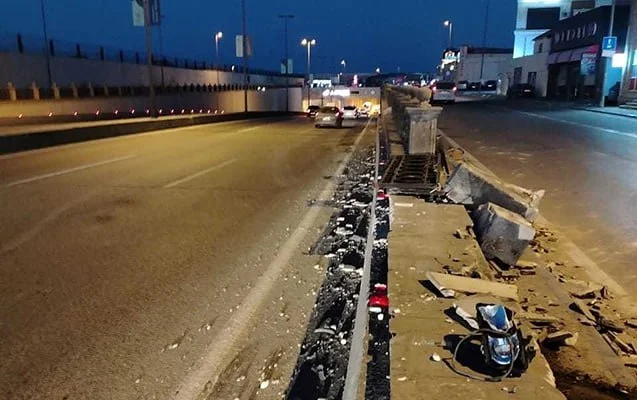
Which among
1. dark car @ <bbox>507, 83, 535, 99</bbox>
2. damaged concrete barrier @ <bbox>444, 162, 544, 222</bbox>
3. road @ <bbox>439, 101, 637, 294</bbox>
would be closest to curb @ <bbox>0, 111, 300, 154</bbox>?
damaged concrete barrier @ <bbox>444, 162, 544, 222</bbox>

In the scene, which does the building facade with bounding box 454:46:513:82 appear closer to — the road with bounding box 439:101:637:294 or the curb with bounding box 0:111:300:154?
the road with bounding box 439:101:637:294

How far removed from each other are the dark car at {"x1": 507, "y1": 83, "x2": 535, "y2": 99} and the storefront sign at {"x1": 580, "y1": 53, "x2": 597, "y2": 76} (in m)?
15.2

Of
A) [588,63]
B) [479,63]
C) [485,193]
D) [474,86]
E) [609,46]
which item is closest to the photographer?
[485,193]

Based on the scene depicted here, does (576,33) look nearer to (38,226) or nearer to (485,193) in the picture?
(485,193)

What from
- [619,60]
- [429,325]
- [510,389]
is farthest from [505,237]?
[619,60]

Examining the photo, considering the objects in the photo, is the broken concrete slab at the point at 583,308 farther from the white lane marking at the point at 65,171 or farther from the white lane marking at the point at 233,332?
the white lane marking at the point at 65,171

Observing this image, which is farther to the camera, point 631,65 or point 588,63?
point 588,63

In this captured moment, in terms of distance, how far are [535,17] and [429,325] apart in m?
83.8

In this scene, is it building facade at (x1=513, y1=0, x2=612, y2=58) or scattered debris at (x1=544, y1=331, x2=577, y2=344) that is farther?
building facade at (x1=513, y1=0, x2=612, y2=58)

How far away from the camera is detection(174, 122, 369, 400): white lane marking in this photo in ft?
11.6

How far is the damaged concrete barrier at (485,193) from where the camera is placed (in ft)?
23.4

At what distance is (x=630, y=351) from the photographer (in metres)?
4.16

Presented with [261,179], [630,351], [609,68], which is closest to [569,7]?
[609,68]

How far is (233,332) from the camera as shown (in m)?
4.25
